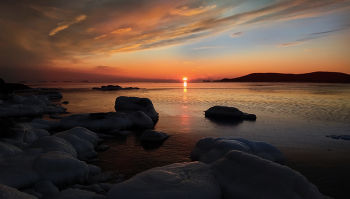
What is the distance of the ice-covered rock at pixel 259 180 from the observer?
4496mm

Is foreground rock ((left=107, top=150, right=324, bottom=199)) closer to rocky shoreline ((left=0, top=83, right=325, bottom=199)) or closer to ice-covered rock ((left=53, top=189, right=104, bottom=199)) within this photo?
rocky shoreline ((left=0, top=83, right=325, bottom=199))

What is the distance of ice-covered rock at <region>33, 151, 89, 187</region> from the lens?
19.2ft

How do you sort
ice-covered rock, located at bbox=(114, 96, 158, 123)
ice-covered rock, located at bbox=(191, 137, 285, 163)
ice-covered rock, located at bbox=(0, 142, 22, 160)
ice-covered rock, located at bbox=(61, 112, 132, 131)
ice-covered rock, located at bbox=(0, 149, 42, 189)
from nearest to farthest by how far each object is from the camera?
ice-covered rock, located at bbox=(0, 149, 42, 189) < ice-covered rock, located at bbox=(0, 142, 22, 160) < ice-covered rock, located at bbox=(191, 137, 285, 163) < ice-covered rock, located at bbox=(61, 112, 132, 131) < ice-covered rock, located at bbox=(114, 96, 158, 123)

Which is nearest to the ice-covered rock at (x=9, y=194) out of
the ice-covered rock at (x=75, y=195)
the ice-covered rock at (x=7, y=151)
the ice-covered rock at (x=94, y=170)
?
the ice-covered rock at (x=75, y=195)

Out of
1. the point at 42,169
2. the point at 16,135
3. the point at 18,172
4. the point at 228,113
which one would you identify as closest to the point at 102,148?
the point at 16,135

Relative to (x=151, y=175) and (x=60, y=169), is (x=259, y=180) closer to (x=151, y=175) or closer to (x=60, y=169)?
(x=151, y=175)

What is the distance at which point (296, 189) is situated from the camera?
4.52 metres

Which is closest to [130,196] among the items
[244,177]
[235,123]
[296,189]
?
[244,177]

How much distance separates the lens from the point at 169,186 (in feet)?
15.8

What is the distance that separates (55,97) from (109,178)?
133 feet

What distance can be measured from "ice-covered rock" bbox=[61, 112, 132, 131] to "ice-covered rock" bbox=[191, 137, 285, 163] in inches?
269

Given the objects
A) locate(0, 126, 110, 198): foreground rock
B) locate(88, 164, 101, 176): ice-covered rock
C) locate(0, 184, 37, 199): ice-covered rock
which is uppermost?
locate(0, 184, 37, 199): ice-covered rock

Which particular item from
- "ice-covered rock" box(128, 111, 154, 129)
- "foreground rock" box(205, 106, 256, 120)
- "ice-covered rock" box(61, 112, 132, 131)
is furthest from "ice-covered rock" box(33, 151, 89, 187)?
"foreground rock" box(205, 106, 256, 120)

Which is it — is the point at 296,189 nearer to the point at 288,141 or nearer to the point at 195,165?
the point at 195,165
